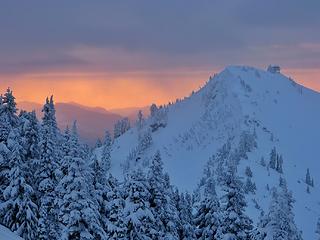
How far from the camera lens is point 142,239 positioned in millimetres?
32094

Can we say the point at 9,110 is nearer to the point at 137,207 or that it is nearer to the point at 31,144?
the point at 31,144

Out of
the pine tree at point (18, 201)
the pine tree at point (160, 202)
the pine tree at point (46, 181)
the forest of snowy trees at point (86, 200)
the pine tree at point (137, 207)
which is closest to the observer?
the forest of snowy trees at point (86, 200)

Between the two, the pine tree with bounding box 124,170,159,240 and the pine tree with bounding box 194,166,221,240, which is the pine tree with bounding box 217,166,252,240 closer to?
the pine tree with bounding box 194,166,221,240

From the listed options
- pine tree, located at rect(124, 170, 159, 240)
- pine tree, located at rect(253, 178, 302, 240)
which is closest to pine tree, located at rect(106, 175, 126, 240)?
pine tree, located at rect(124, 170, 159, 240)

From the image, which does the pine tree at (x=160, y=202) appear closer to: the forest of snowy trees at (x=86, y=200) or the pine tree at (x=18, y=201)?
the forest of snowy trees at (x=86, y=200)

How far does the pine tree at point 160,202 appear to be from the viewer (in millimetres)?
33156

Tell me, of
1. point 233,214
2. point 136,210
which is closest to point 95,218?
point 136,210

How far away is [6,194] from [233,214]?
44.1 feet

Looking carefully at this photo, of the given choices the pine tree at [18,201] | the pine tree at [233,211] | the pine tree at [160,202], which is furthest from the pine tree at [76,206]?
the pine tree at [233,211]

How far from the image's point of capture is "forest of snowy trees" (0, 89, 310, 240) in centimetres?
3028

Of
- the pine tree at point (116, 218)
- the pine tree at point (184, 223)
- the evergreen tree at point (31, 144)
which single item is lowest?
the pine tree at point (184, 223)

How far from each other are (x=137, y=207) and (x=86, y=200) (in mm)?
3147

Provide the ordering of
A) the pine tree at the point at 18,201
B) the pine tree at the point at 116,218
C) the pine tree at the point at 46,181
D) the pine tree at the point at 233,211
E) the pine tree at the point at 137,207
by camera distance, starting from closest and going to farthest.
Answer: the pine tree at the point at 137,207, the pine tree at the point at 116,218, the pine tree at the point at 18,201, the pine tree at the point at 233,211, the pine tree at the point at 46,181

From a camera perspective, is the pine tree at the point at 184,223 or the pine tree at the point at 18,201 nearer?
the pine tree at the point at 18,201
